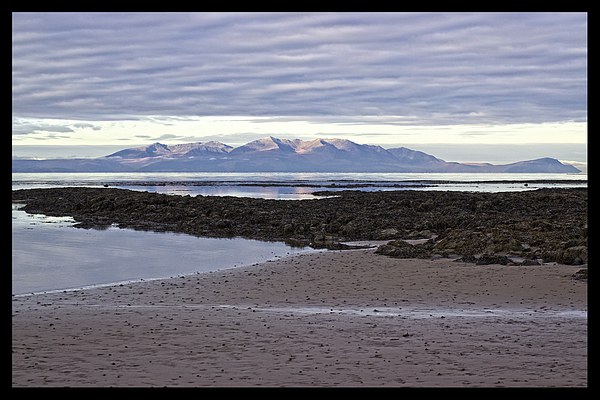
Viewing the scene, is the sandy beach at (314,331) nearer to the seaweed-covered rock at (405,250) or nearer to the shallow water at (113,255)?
the shallow water at (113,255)

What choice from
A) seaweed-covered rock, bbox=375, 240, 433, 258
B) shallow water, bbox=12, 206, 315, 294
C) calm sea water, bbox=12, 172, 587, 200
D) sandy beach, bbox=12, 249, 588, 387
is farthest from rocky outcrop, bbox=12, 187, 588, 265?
calm sea water, bbox=12, 172, 587, 200

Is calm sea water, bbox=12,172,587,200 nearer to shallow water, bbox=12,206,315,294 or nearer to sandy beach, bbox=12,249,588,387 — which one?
shallow water, bbox=12,206,315,294

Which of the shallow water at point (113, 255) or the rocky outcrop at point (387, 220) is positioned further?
the rocky outcrop at point (387, 220)

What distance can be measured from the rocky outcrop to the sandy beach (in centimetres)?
294

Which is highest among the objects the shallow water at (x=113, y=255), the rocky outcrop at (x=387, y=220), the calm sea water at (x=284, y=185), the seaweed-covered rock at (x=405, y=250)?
the calm sea water at (x=284, y=185)

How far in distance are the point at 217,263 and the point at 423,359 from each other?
12.6 metres

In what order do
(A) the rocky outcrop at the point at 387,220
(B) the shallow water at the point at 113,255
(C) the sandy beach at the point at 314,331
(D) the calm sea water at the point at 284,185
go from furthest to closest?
(D) the calm sea water at the point at 284,185, (A) the rocky outcrop at the point at 387,220, (B) the shallow water at the point at 113,255, (C) the sandy beach at the point at 314,331

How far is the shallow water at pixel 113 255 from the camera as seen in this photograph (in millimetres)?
17312

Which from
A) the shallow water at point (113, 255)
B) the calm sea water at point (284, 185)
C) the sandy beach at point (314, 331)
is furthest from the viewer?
the calm sea water at point (284, 185)

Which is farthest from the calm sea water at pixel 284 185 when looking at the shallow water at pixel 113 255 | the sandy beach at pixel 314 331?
the sandy beach at pixel 314 331

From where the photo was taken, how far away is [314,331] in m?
9.93

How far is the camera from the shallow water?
17312mm

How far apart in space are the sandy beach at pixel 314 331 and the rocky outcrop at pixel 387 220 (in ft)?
9.63
